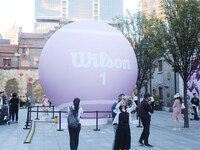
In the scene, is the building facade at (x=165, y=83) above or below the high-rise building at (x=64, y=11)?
below

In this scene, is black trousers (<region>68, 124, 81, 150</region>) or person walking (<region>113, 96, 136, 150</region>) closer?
person walking (<region>113, 96, 136, 150</region>)

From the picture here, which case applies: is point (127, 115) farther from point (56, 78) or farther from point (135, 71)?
point (135, 71)

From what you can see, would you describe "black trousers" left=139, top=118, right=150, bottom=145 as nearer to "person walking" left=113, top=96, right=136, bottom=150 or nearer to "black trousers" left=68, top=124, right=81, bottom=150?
"person walking" left=113, top=96, right=136, bottom=150

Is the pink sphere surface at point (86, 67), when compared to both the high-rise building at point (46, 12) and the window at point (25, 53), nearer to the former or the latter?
Result: the window at point (25, 53)

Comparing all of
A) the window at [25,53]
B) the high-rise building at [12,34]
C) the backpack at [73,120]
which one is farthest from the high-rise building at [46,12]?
the backpack at [73,120]

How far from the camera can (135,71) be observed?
44.7 feet

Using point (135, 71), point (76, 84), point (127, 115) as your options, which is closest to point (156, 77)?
point (135, 71)

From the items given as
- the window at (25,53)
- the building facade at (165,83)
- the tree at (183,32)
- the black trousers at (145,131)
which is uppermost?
the window at (25,53)

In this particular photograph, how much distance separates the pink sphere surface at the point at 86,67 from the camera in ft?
39.3

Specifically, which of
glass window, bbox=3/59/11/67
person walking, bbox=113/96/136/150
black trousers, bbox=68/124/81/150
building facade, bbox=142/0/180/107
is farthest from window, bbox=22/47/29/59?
person walking, bbox=113/96/136/150

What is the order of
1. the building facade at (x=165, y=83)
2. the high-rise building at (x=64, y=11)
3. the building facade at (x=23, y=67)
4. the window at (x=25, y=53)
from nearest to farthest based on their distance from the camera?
the building facade at (x=165, y=83) < the building facade at (x=23, y=67) < the window at (x=25, y=53) < the high-rise building at (x=64, y=11)

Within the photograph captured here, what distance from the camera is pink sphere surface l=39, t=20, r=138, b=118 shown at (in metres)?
12.0

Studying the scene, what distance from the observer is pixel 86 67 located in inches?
470

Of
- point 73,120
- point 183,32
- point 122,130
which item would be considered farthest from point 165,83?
point 73,120
